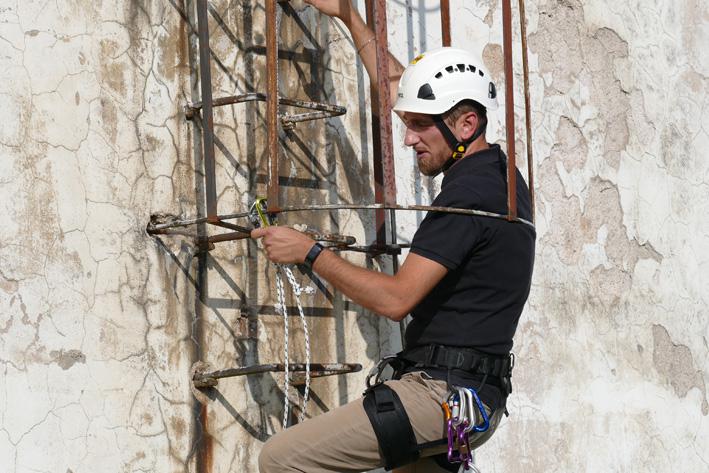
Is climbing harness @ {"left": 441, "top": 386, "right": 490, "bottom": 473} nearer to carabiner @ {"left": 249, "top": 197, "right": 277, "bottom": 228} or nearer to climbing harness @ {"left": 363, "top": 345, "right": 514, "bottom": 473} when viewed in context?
climbing harness @ {"left": 363, "top": 345, "right": 514, "bottom": 473}

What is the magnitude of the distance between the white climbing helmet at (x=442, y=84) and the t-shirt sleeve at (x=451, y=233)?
28 cm

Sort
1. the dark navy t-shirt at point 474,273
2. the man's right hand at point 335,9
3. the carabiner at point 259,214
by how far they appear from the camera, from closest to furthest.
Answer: the dark navy t-shirt at point 474,273 → the carabiner at point 259,214 → the man's right hand at point 335,9

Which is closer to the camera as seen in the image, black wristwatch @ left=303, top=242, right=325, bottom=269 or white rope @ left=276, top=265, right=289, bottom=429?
black wristwatch @ left=303, top=242, right=325, bottom=269

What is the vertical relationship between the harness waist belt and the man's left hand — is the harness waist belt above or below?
below

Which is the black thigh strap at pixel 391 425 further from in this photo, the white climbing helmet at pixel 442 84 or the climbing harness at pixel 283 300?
the white climbing helmet at pixel 442 84

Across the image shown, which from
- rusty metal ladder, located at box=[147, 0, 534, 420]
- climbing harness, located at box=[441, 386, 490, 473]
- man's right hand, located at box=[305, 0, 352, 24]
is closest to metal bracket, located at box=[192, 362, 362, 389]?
rusty metal ladder, located at box=[147, 0, 534, 420]

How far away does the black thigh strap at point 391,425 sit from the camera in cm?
311

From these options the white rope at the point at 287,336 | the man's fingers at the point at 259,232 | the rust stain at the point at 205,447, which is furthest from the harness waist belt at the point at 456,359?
the rust stain at the point at 205,447

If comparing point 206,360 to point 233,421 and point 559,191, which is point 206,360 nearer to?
point 233,421

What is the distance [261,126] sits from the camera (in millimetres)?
3752

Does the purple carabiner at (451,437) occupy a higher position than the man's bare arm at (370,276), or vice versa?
the man's bare arm at (370,276)

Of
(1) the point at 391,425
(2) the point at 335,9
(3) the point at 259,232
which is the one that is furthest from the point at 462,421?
(2) the point at 335,9

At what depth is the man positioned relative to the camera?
123 inches

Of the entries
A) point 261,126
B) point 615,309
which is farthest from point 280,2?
point 615,309
